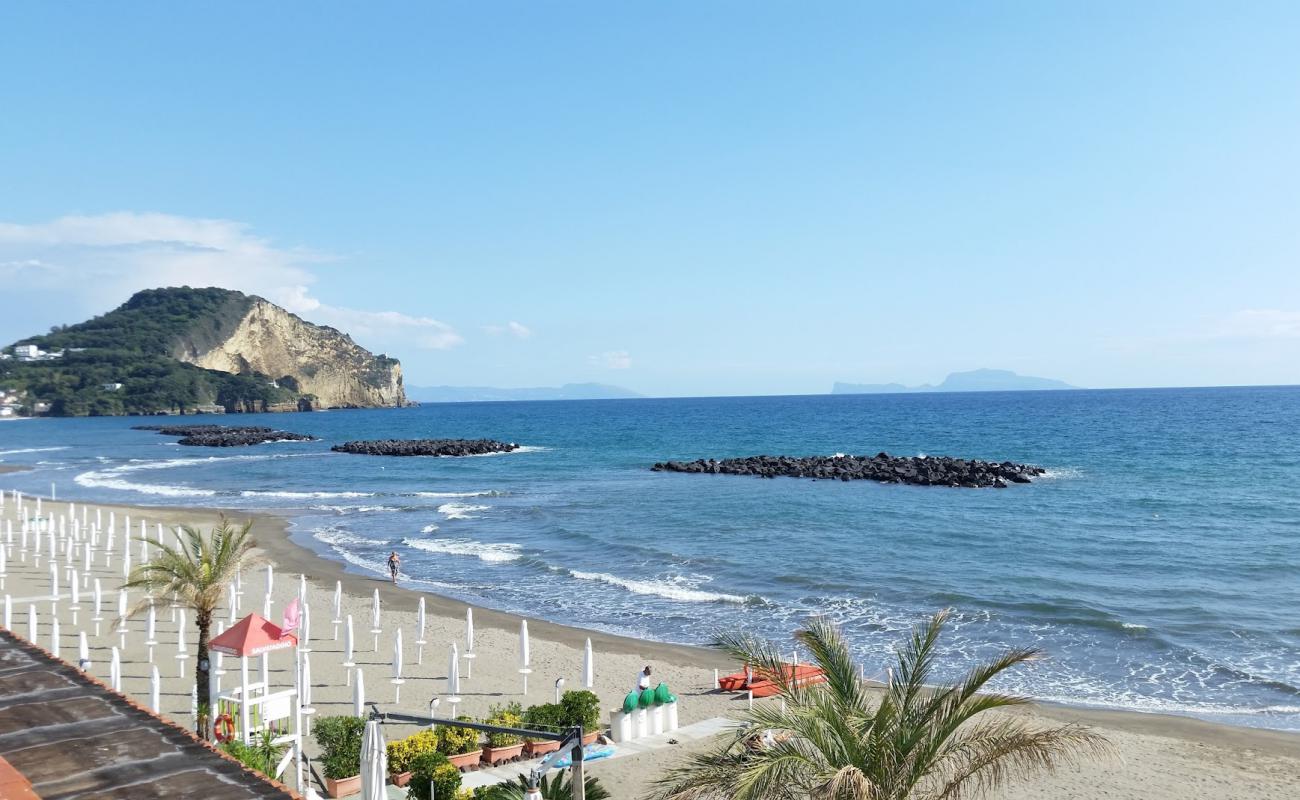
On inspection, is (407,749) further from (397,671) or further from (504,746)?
(397,671)

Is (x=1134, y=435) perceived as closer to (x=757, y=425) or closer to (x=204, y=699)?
(x=757, y=425)

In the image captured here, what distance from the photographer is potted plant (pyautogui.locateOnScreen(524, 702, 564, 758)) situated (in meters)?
13.7

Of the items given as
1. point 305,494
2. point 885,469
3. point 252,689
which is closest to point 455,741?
point 252,689

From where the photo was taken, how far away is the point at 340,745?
502 inches

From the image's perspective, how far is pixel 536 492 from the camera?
5300 centimetres

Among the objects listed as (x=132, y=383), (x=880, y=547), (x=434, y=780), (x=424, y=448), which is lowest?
(x=880, y=547)

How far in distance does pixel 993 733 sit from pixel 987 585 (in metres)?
20.4

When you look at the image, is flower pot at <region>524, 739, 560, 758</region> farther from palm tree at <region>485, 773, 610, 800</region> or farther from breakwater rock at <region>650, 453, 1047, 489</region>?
breakwater rock at <region>650, 453, 1047, 489</region>

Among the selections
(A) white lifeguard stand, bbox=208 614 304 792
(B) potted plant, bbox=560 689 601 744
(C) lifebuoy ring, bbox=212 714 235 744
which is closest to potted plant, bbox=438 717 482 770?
(B) potted plant, bbox=560 689 601 744

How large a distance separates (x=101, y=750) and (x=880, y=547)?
2967 cm

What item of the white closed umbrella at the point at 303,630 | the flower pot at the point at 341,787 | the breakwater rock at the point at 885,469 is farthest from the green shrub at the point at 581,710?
the breakwater rock at the point at 885,469

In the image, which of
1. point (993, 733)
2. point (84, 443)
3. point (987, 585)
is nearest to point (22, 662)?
point (993, 733)

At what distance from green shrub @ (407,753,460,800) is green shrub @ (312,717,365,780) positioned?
1781 millimetres

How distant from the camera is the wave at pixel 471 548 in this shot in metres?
33.0
